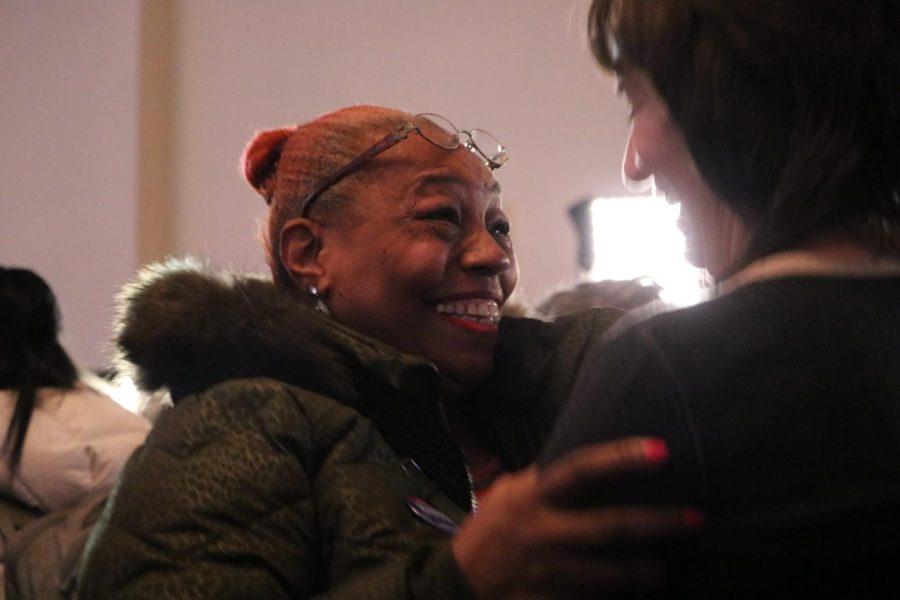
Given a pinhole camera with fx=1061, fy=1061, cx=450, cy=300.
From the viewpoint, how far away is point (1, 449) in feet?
7.41

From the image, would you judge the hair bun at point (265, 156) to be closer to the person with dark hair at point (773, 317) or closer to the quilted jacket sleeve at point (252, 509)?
the quilted jacket sleeve at point (252, 509)

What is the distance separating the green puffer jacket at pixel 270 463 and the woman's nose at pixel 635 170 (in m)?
0.36

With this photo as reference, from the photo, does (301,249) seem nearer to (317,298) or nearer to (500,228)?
(317,298)

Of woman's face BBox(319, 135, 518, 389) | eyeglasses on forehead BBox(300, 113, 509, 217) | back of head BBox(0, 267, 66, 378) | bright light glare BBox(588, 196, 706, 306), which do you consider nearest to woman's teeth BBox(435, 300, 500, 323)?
woman's face BBox(319, 135, 518, 389)

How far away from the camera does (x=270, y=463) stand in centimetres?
112

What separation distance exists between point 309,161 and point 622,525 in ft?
3.35

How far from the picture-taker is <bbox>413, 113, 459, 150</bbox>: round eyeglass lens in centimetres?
158

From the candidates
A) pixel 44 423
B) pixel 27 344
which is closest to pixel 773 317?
pixel 44 423

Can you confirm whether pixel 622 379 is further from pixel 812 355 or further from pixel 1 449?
pixel 1 449

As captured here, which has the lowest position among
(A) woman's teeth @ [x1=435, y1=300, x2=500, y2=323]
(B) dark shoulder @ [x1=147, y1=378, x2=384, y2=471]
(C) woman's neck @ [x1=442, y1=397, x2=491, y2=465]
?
(C) woman's neck @ [x1=442, y1=397, x2=491, y2=465]

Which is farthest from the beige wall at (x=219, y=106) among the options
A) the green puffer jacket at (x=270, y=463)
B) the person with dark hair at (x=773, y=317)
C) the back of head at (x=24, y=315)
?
the person with dark hair at (x=773, y=317)

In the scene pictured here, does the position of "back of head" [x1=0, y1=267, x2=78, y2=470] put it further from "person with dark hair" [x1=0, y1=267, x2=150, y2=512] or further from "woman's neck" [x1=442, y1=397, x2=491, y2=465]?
"woman's neck" [x1=442, y1=397, x2=491, y2=465]

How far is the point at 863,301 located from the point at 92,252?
4.60 meters

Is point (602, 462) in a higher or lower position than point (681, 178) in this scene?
lower
